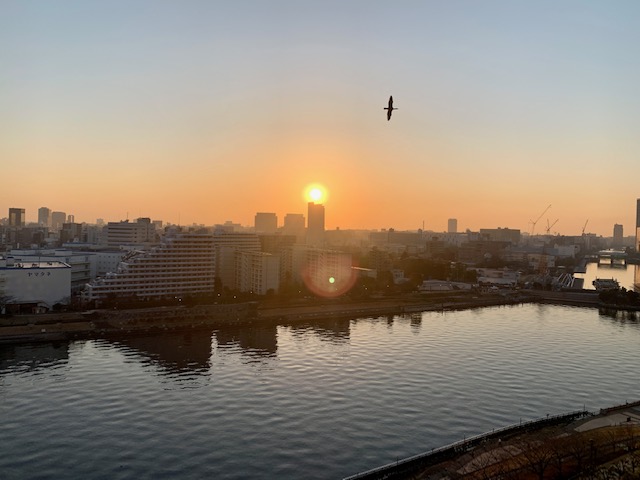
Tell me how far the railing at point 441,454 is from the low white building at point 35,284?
35.7 ft

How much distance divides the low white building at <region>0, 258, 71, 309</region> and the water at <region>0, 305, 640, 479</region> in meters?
2.96

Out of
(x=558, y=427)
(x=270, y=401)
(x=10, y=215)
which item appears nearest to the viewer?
(x=558, y=427)

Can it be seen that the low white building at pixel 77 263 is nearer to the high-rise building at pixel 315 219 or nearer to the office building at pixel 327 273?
the office building at pixel 327 273

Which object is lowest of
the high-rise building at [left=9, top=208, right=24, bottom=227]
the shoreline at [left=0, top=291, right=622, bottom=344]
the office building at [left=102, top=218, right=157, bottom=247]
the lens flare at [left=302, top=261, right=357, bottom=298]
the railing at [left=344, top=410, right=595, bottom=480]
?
the railing at [left=344, top=410, right=595, bottom=480]

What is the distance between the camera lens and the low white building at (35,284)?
13188 mm

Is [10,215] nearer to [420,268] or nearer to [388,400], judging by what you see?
[420,268]

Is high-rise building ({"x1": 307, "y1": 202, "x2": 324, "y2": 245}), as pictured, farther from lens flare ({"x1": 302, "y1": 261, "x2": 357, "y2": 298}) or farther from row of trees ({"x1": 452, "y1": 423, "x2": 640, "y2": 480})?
row of trees ({"x1": 452, "y1": 423, "x2": 640, "y2": 480})

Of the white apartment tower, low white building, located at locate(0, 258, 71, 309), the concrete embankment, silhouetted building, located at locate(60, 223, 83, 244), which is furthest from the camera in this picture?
silhouetted building, located at locate(60, 223, 83, 244)

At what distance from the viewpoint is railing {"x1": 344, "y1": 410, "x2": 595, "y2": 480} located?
548 cm

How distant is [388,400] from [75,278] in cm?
1359

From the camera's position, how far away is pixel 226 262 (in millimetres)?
19531

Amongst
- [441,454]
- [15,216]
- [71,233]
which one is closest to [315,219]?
[71,233]

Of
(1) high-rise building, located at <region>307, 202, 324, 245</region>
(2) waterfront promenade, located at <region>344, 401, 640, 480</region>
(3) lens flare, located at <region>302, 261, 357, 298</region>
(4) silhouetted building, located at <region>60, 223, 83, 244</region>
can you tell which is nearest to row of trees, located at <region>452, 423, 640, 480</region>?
(2) waterfront promenade, located at <region>344, 401, 640, 480</region>

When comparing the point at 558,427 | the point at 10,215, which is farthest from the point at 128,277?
the point at 10,215
